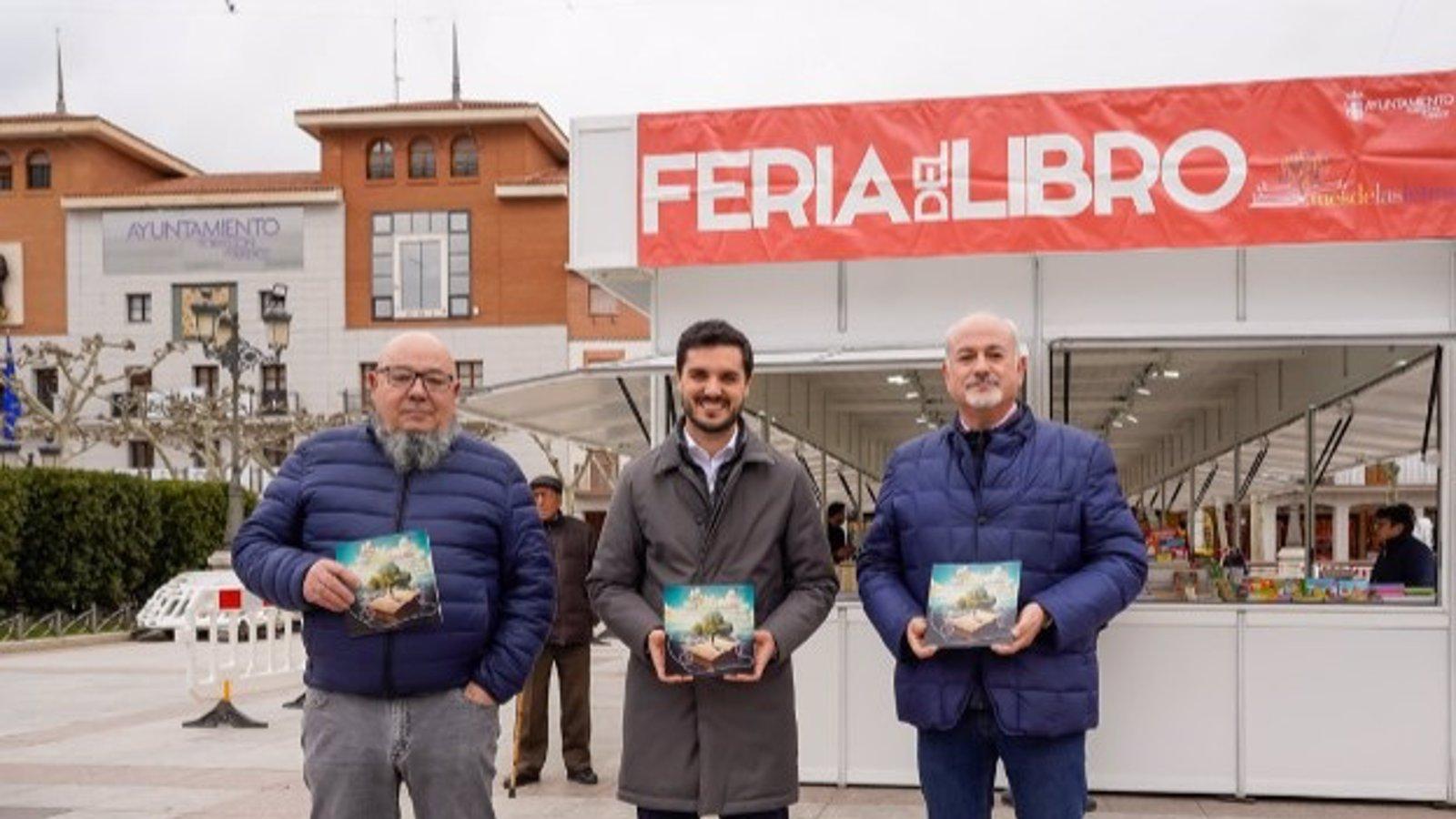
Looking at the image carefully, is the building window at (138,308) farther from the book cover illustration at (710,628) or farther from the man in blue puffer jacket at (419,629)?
the book cover illustration at (710,628)

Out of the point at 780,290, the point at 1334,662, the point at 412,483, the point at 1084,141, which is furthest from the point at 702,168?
the point at 412,483

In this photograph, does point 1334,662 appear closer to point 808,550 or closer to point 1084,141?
point 1084,141

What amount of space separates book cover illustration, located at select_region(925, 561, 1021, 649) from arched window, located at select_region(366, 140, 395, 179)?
2178 inches

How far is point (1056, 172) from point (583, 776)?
418 centimetres

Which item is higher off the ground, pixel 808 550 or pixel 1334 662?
pixel 808 550

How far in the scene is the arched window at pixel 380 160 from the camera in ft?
188

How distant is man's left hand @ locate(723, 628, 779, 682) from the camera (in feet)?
12.4

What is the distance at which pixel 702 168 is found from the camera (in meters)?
8.63

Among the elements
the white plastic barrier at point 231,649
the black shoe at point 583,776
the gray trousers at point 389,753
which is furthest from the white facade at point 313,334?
the gray trousers at point 389,753

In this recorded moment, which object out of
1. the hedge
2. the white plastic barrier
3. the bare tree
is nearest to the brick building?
the bare tree

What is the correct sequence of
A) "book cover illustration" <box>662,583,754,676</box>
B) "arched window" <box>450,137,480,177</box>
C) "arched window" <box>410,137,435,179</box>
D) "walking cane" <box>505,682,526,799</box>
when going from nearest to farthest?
"book cover illustration" <box>662,583,754,676</box> < "walking cane" <box>505,682,526,799</box> < "arched window" <box>450,137,480,177</box> < "arched window" <box>410,137,435,179</box>

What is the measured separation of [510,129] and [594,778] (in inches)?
1954

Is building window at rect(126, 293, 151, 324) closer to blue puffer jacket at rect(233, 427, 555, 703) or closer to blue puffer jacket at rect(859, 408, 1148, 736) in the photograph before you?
blue puffer jacket at rect(233, 427, 555, 703)

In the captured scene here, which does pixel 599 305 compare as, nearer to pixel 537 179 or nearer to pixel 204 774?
pixel 537 179
